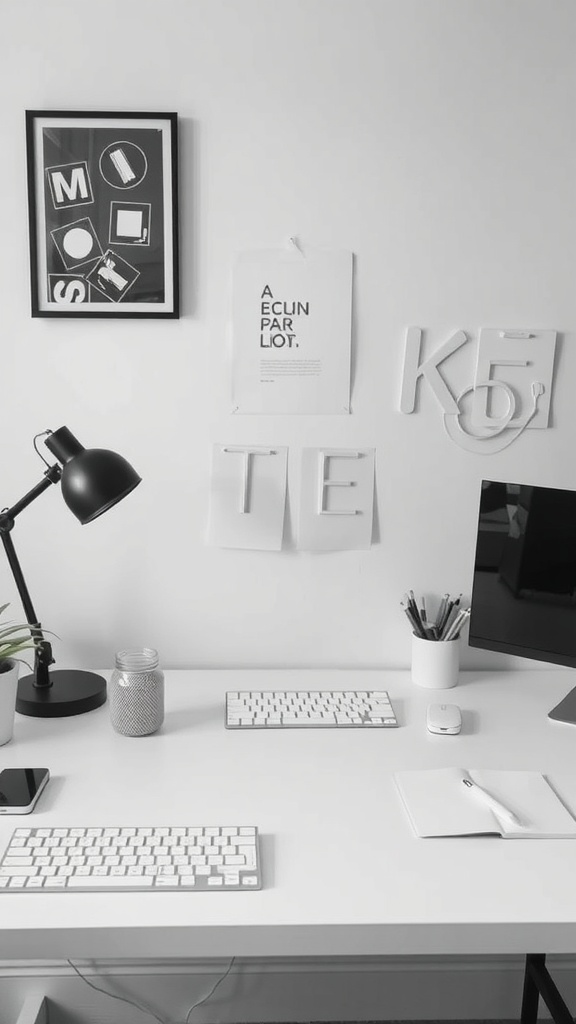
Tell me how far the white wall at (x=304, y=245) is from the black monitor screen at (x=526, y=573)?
0.62 feet

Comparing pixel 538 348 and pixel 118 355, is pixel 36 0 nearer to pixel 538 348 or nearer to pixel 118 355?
pixel 118 355

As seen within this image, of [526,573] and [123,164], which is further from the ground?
[123,164]

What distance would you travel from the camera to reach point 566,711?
5.36 feet

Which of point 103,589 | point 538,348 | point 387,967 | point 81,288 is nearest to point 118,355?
point 81,288

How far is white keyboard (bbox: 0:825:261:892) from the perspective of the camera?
108cm

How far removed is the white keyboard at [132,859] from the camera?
108 centimetres

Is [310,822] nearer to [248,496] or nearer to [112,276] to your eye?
[248,496]

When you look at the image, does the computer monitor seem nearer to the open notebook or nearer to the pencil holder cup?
the pencil holder cup

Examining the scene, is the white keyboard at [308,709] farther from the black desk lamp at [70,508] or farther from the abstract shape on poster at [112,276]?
the abstract shape on poster at [112,276]

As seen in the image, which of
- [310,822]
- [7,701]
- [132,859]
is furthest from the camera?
[7,701]

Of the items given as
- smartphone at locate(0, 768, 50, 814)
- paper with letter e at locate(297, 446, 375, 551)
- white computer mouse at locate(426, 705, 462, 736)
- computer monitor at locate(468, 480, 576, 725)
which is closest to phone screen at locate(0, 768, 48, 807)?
smartphone at locate(0, 768, 50, 814)

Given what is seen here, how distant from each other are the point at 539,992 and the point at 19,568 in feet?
4.19

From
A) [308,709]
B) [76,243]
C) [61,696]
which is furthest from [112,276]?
[308,709]

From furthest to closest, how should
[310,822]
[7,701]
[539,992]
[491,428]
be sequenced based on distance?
[491,428] → [539,992] → [7,701] → [310,822]
